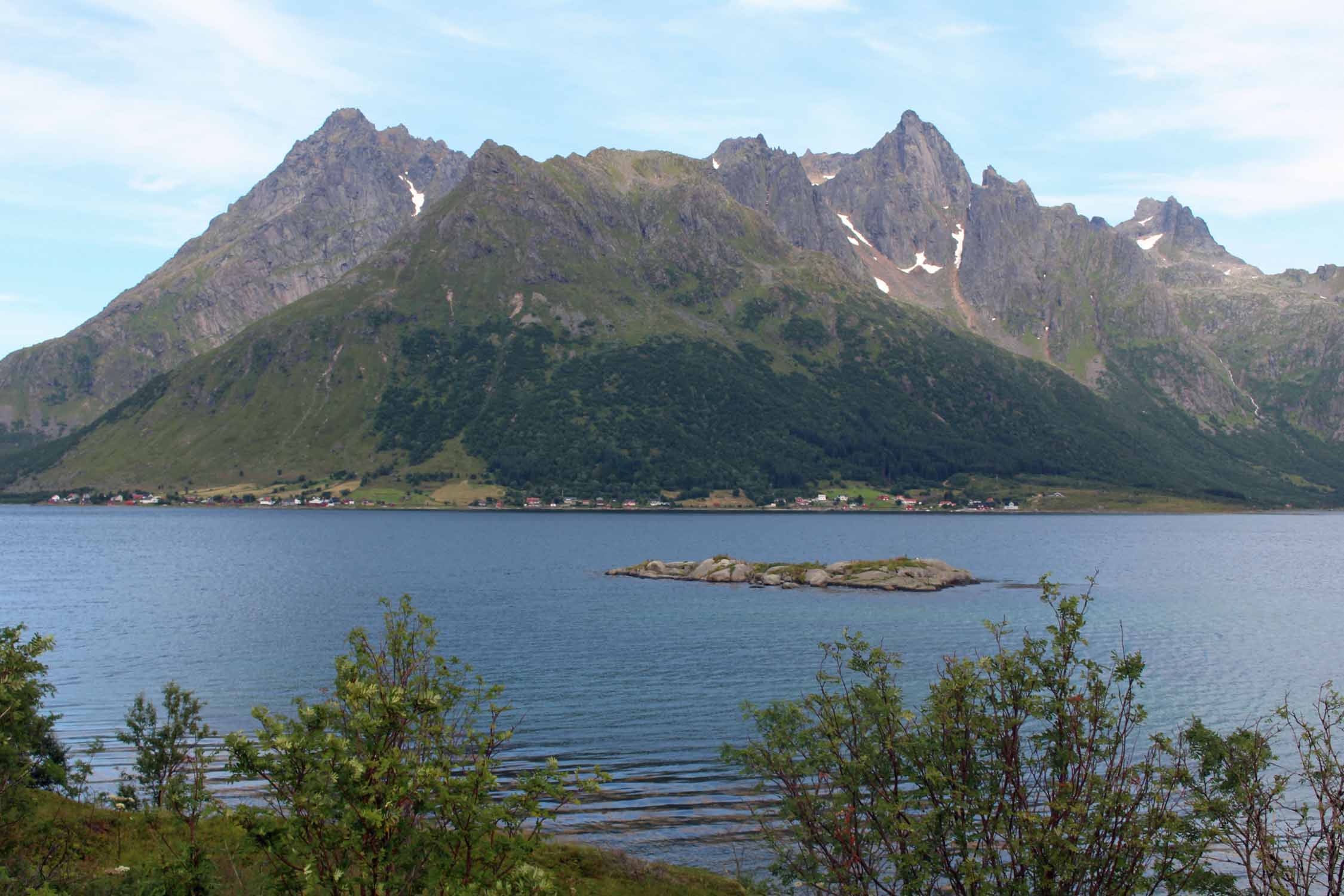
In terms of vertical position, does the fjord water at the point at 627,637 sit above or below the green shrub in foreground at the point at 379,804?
below

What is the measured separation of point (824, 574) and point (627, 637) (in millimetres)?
53736

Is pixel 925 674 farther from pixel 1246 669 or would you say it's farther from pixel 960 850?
pixel 960 850

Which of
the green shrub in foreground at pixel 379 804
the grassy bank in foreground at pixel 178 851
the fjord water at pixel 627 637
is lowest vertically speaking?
the fjord water at pixel 627 637

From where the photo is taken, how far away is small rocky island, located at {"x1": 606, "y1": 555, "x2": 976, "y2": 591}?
13700 cm

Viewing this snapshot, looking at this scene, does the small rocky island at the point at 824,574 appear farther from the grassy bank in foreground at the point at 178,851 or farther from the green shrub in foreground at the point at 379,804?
the green shrub in foreground at the point at 379,804

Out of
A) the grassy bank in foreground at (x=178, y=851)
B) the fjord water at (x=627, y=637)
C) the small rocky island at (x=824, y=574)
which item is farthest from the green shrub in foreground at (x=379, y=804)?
the small rocky island at (x=824, y=574)

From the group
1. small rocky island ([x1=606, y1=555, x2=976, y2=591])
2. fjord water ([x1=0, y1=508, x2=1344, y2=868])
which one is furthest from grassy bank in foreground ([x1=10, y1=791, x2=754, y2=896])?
small rocky island ([x1=606, y1=555, x2=976, y2=591])

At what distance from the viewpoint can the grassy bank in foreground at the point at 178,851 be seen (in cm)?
2591

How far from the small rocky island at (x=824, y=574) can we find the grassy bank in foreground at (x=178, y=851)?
4106 inches

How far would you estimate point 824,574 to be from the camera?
139000 millimetres

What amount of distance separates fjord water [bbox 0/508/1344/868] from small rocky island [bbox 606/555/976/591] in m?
5.48

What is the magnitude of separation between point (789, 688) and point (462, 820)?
5413 cm

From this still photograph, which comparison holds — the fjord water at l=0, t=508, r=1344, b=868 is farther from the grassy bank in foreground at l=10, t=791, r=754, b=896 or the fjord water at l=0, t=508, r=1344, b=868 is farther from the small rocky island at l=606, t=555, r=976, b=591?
the small rocky island at l=606, t=555, r=976, b=591

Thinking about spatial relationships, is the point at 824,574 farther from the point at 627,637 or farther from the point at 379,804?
the point at 379,804
